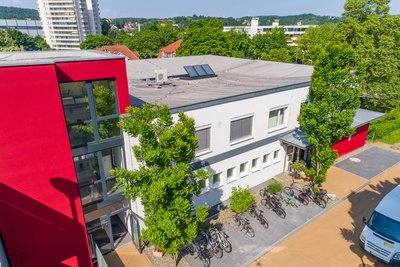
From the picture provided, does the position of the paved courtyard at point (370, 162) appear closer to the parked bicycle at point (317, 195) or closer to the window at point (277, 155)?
the parked bicycle at point (317, 195)

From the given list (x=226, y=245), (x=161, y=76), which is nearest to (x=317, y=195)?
(x=226, y=245)

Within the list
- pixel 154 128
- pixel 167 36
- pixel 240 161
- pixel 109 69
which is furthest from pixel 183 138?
pixel 167 36

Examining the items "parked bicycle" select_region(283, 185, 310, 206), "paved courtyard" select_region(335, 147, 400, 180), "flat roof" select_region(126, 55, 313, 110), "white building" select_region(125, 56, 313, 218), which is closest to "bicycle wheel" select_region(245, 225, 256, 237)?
"white building" select_region(125, 56, 313, 218)

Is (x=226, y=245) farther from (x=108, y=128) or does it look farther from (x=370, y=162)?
(x=370, y=162)

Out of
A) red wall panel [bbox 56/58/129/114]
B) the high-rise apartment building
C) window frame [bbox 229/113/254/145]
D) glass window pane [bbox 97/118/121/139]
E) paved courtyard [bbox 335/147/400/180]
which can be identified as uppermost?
the high-rise apartment building

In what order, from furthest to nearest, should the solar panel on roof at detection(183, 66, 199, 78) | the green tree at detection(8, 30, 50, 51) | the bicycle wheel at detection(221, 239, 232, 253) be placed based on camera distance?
the green tree at detection(8, 30, 50, 51) → the solar panel on roof at detection(183, 66, 199, 78) → the bicycle wheel at detection(221, 239, 232, 253)

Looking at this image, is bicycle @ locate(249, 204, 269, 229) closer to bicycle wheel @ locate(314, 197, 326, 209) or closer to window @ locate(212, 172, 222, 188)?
window @ locate(212, 172, 222, 188)
